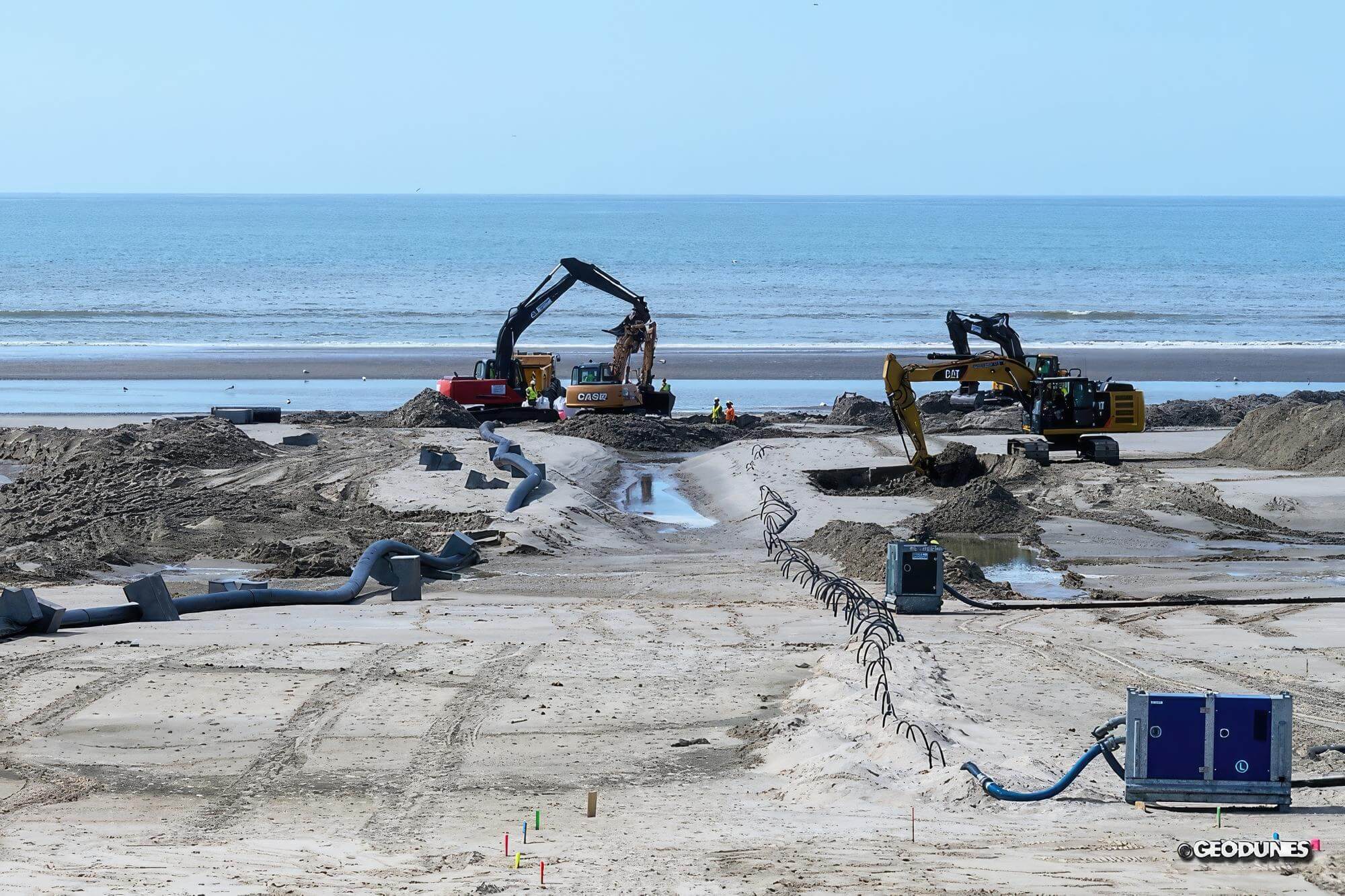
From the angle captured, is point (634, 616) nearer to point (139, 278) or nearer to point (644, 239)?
point (139, 278)

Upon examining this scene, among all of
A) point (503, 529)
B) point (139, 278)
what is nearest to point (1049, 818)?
point (503, 529)

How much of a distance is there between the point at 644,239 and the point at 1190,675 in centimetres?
15918

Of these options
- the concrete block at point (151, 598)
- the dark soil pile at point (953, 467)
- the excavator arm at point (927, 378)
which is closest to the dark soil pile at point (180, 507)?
the concrete block at point (151, 598)

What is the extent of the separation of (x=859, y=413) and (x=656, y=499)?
1105 cm

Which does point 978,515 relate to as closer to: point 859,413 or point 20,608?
point 859,413

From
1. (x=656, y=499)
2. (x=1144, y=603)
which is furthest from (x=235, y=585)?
(x=656, y=499)

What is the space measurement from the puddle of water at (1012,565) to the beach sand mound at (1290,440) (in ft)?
28.2

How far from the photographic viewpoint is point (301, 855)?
7703mm

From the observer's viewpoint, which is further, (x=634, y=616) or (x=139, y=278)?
(x=139, y=278)

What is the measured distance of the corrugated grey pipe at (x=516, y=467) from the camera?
22.3 m

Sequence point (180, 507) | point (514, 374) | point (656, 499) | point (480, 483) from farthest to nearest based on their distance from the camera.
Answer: point (514, 374), point (656, 499), point (480, 483), point (180, 507)

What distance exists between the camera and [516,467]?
82.6 feet

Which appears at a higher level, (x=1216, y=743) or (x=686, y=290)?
(x=686, y=290)

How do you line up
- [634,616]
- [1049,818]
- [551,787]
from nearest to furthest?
1. [1049,818]
2. [551,787]
3. [634,616]
